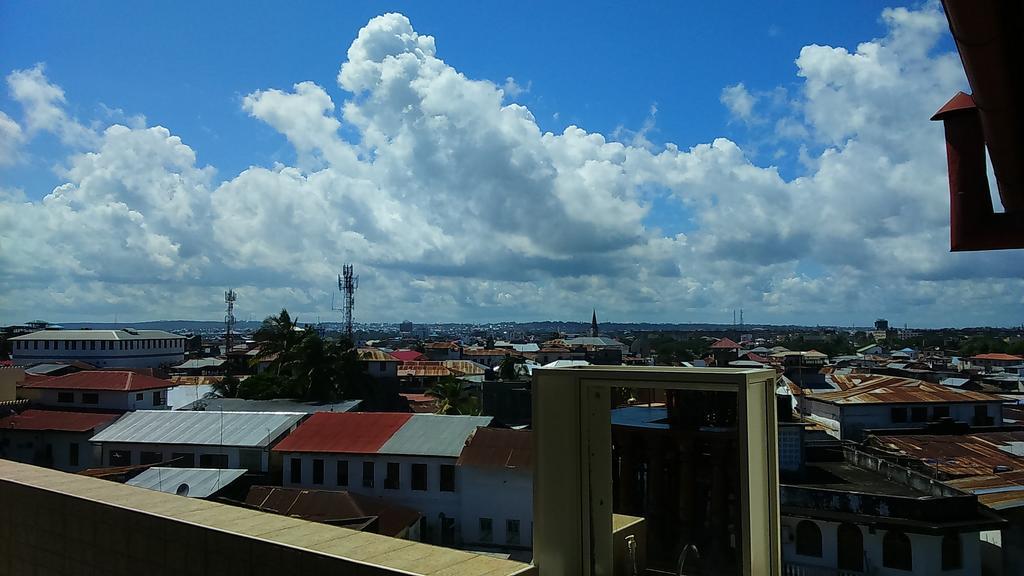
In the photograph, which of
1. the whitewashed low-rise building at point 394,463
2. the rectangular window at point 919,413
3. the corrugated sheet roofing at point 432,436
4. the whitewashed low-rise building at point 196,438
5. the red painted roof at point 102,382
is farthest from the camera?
the red painted roof at point 102,382

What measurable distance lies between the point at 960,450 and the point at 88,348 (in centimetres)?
7700

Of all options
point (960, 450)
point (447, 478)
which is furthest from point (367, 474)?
point (960, 450)

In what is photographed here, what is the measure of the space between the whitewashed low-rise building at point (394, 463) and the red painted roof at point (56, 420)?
11582 millimetres

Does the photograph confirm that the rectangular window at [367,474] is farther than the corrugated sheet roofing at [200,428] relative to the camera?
No

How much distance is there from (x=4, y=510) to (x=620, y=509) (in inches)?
178

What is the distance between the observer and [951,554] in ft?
50.0

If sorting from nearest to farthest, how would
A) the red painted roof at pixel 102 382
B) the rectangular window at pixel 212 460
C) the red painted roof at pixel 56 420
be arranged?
the rectangular window at pixel 212 460 < the red painted roof at pixel 56 420 < the red painted roof at pixel 102 382

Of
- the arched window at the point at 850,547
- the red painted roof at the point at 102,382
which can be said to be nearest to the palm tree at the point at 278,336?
the red painted roof at the point at 102,382

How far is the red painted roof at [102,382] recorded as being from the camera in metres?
33.1

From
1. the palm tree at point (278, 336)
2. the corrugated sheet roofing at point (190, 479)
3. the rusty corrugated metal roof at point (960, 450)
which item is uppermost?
the palm tree at point (278, 336)

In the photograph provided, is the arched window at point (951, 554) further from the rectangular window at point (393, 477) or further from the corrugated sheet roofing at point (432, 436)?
the rectangular window at point (393, 477)

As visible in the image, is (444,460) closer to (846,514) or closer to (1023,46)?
(846,514)

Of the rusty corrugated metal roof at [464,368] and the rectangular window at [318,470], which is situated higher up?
the rusty corrugated metal roof at [464,368]

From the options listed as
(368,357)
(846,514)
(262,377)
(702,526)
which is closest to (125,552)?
(702,526)
